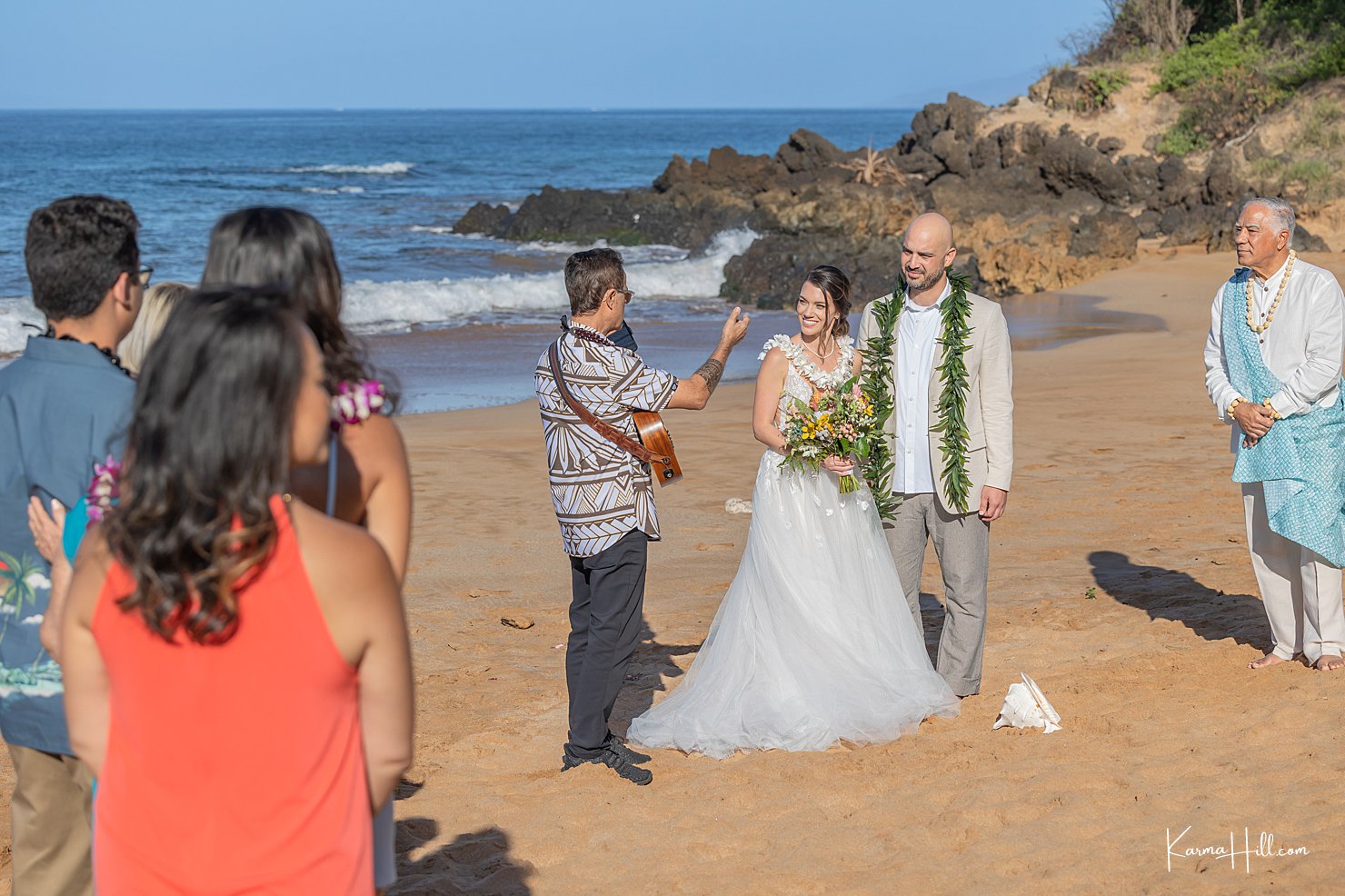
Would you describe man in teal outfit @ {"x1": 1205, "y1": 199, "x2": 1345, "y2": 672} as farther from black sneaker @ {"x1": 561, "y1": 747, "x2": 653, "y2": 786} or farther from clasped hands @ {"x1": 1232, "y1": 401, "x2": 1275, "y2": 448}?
black sneaker @ {"x1": 561, "y1": 747, "x2": 653, "y2": 786}

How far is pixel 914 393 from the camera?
5.71 metres

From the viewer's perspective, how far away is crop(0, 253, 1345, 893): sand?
14.3 ft

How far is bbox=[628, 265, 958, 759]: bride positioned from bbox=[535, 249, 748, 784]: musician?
0.52m

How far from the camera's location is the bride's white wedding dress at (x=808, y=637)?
18.0 ft

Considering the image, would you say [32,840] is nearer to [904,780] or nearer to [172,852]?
[172,852]

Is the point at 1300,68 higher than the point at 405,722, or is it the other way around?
the point at 1300,68

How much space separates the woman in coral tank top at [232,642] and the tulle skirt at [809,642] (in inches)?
136

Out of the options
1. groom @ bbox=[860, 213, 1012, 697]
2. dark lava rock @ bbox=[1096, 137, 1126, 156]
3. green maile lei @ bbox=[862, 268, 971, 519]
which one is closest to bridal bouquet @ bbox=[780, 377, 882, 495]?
green maile lei @ bbox=[862, 268, 971, 519]

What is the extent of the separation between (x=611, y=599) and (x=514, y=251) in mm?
27996

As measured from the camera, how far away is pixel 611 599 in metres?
5.16

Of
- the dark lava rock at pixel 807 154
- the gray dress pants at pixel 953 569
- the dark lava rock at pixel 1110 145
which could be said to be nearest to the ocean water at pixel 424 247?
the gray dress pants at pixel 953 569

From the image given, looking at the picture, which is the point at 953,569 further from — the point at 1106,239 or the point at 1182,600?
the point at 1106,239

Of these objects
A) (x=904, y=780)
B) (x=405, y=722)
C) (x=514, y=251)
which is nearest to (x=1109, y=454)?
(x=904, y=780)

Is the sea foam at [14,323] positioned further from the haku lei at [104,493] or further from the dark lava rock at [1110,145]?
the dark lava rock at [1110,145]
